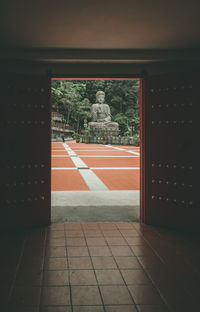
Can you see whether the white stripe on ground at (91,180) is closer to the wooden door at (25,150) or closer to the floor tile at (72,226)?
the floor tile at (72,226)

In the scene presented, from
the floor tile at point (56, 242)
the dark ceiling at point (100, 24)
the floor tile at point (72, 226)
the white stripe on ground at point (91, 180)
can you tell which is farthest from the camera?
the white stripe on ground at point (91, 180)

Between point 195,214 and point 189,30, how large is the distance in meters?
2.48

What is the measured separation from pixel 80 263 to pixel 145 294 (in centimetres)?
90

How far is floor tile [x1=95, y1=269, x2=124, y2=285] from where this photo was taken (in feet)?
9.19

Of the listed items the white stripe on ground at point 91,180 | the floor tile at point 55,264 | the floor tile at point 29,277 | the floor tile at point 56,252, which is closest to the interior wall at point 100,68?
the floor tile at point 56,252

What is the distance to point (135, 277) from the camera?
9.53 ft

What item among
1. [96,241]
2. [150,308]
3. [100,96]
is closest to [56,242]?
[96,241]

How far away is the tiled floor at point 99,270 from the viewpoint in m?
2.44

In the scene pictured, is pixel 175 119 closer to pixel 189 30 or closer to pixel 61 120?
pixel 189 30

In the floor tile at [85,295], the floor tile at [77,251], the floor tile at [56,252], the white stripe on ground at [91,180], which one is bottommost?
the floor tile at [85,295]

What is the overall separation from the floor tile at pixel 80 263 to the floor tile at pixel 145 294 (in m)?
0.64

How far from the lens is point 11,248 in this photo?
3.59m

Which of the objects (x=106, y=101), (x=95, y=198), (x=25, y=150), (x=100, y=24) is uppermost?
(x=106, y=101)

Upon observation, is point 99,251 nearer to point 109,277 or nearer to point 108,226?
point 109,277
